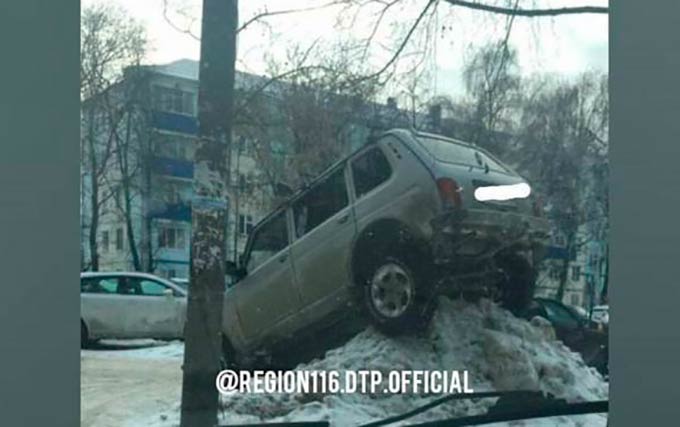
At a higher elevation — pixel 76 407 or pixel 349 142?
pixel 349 142

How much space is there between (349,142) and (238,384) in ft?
3.96

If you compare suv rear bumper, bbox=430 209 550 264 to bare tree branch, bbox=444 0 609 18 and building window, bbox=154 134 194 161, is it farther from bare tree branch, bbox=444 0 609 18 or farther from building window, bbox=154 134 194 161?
building window, bbox=154 134 194 161

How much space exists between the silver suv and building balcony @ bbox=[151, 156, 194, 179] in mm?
464

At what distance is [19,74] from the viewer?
3.68 meters

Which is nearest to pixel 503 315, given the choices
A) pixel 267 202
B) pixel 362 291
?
pixel 362 291

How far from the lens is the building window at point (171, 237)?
3502mm

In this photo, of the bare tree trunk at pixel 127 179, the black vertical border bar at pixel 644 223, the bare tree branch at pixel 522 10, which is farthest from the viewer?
the black vertical border bar at pixel 644 223

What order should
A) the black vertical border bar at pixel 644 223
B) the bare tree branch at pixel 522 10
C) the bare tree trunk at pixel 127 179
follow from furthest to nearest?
1. the black vertical border bar at pixel 644 223
2. the bare tree branch at pixel 522 10
3. the bare tree trunk at pixel 127 179

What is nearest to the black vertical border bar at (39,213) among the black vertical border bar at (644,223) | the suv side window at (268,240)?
the suv side window at (268,240)

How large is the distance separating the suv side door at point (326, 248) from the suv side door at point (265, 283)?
0.05 m

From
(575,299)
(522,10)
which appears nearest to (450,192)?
(575,299)

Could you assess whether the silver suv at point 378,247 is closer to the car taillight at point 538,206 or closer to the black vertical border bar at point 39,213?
the car taillight at point 538,206

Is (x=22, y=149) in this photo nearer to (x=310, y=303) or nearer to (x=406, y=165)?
(x=310, y=303)

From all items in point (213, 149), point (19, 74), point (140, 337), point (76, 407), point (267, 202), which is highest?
point (19, 74)
